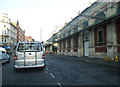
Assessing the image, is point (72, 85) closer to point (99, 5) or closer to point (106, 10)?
point (106, 10)

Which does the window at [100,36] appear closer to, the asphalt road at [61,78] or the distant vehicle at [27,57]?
the asphalt road at [61,78]

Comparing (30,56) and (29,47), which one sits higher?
(29,47)

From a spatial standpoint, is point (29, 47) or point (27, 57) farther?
point (29, 47)

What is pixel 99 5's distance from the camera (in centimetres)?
1797

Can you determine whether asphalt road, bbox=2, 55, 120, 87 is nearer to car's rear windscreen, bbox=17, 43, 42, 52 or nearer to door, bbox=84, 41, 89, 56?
car's rear windscreen, bbox=17, 43, 42, 52

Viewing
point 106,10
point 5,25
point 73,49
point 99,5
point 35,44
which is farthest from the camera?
point 5,25

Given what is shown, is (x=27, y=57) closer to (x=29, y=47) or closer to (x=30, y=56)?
(x=30, y=56)

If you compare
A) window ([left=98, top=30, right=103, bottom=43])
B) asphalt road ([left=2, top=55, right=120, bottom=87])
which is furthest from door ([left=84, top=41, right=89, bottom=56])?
asphalt road ([left=2, top=55, right=120, bottom=87])

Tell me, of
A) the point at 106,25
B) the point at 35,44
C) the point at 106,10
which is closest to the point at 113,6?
the point at 106,10

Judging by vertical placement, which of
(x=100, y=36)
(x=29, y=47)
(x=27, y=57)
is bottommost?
(x=27, y=57)

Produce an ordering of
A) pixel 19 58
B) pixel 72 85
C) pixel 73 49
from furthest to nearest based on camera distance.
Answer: pixel 73 49 < pixel 19 58 < pixel 72 85

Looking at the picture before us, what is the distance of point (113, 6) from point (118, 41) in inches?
185

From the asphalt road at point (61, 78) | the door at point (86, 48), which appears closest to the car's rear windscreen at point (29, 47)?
the asphalt road at point (61, 78)

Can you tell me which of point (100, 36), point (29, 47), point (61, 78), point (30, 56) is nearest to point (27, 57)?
point (30, 56)
